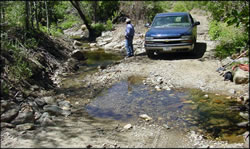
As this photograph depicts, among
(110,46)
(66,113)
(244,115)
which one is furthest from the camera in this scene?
(110,46)

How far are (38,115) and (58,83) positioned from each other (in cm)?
352

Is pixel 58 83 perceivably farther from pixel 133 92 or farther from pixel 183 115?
pixel 183 115

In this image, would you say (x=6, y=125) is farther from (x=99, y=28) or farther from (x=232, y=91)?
(x=99, y=28)

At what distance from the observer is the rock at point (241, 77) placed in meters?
8.06

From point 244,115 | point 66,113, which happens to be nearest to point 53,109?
point 66,113

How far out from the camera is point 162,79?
29.8 feet

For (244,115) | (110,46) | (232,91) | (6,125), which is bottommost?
(110,46)

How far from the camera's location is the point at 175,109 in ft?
22.2

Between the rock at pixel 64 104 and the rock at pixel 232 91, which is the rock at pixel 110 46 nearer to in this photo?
the rock at pixel 64 104

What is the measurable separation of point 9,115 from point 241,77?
659 cm

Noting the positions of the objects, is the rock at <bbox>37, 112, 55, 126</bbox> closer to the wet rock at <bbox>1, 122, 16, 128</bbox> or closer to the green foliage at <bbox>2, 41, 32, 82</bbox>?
the wet rock at <bbox>1, 122, 16, 128</bbox>

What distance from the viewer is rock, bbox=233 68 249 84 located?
806cm

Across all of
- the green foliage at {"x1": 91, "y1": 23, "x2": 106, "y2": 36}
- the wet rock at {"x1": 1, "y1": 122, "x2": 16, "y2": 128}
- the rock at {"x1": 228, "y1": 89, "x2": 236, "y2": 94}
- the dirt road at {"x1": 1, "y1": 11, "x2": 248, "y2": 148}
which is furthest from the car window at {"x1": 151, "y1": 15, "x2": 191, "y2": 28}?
the green foliage at {"x1": 91, "y1": 23, "x2": 106, "y2": 36}

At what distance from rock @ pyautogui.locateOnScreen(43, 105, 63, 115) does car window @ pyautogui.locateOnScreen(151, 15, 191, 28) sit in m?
6.96
